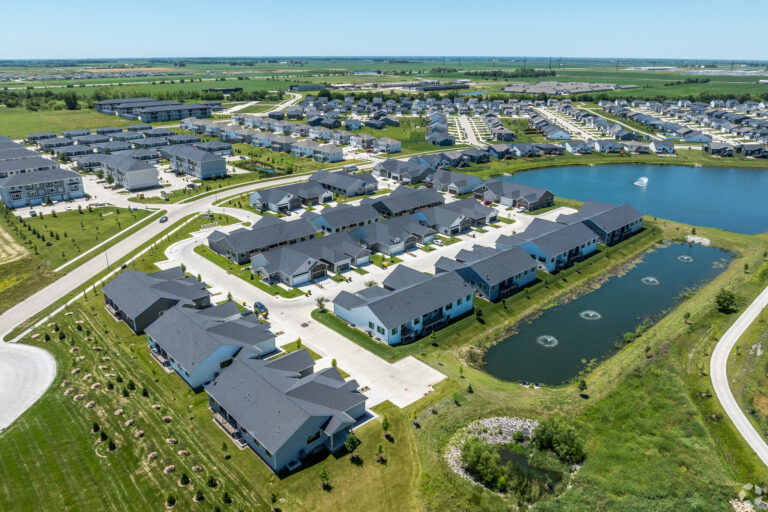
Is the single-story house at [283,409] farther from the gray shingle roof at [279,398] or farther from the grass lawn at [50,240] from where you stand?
the grass lawn at [50,240]

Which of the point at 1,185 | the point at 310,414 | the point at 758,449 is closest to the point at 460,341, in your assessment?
the point at 310,414

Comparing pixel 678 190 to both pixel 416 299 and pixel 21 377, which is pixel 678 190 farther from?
pixel 21 377

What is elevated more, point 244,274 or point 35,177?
point 35,177

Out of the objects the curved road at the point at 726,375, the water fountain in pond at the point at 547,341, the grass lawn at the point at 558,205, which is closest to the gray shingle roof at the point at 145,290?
the water fountain in pond at the point at 547,341

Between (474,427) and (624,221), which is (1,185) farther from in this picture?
(624,221)

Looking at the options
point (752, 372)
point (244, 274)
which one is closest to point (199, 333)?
point (244, 274)

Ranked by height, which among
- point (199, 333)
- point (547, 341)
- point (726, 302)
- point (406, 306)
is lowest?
point (547, 341)
